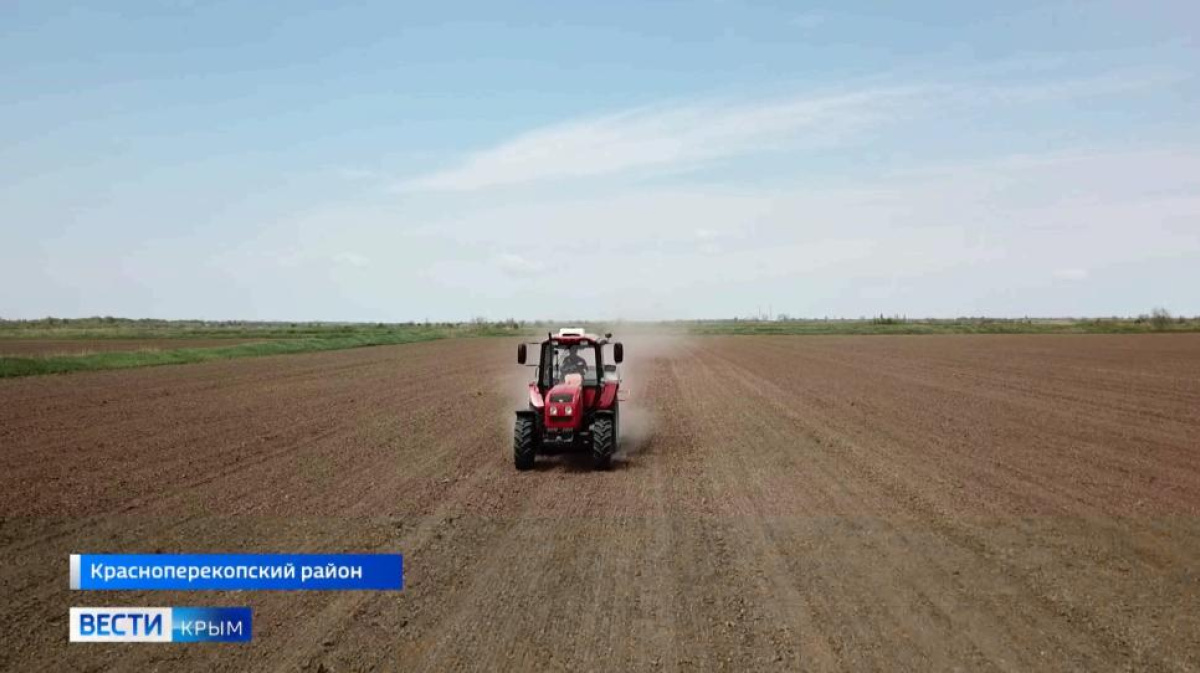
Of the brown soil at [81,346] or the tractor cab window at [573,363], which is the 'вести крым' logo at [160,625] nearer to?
the tractor cab window at [573,363]

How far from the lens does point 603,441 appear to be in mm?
12375

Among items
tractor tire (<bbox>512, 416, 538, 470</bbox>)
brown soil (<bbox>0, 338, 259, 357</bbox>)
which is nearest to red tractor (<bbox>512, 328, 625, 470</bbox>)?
tractor tire (<bbox>512, 416, 538, 470</bbox>)

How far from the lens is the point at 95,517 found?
31.5ft

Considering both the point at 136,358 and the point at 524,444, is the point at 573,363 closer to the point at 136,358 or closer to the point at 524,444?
the point at 524,444

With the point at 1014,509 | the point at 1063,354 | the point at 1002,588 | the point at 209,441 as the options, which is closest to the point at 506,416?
the point at 209,441

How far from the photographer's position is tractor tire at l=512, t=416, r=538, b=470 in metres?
12.5

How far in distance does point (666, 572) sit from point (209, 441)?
11.1 m

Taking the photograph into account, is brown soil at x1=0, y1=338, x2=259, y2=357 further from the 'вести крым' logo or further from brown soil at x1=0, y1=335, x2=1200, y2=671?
the 'вести крым' logo

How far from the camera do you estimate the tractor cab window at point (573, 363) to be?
535 inches
